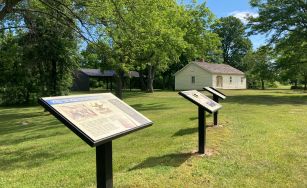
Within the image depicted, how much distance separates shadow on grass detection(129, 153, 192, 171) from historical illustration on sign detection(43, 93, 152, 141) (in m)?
1.97

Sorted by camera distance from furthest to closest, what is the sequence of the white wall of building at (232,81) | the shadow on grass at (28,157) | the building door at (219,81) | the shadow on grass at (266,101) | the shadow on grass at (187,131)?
the building door at (219,81), the white wall of building at (232,81), the shadow on grass at (266,101), the shadow on grass at (187,131), the shadow on grass at (28,157)

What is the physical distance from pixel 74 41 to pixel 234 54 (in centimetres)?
6749

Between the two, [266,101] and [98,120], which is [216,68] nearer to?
[266,101]

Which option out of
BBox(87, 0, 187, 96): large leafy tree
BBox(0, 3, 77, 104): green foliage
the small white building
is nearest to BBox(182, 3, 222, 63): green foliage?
BBox(87, 0, 187, 96): large leafy tree

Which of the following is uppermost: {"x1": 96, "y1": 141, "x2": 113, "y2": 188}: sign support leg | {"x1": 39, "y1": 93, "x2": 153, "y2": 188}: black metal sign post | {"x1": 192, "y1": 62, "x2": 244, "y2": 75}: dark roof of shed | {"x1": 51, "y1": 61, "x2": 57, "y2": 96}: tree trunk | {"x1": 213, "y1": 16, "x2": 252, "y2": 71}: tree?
{"x1": 213, "y1": 16, "x2": 252, "y2": 71}: tree

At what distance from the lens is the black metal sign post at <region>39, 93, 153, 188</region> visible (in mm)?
4070

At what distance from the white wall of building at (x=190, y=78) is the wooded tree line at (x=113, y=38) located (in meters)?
21.6

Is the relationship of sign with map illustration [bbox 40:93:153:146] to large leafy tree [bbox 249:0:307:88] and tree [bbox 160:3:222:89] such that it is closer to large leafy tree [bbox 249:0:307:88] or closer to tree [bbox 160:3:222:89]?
tree [bbox 160:3:222:89]

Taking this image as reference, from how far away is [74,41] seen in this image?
24.8m

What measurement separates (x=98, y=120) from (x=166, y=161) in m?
3.26

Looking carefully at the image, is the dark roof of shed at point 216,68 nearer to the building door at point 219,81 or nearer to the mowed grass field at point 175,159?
the building door at point 219,81

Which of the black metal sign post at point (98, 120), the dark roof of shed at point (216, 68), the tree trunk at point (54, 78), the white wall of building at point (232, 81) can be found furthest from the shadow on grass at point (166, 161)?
the white wall of building at point (232, 81)

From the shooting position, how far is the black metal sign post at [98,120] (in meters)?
4.07

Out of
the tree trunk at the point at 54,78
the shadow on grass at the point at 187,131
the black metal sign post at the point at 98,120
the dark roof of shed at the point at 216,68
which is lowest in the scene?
the shadow on grass at the point at 187,131
